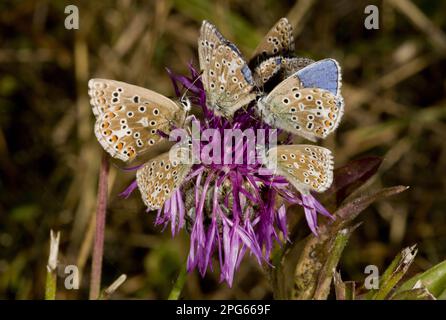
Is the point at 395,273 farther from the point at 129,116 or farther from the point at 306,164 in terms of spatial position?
the point at 129,116

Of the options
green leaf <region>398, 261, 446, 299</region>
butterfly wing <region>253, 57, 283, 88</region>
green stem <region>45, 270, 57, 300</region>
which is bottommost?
green leaf <region>398, 261, 446, 299</region>

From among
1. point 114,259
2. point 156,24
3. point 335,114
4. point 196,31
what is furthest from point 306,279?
point 196,31

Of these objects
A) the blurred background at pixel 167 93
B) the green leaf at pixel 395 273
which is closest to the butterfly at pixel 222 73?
the green leaf at pixel 395 273

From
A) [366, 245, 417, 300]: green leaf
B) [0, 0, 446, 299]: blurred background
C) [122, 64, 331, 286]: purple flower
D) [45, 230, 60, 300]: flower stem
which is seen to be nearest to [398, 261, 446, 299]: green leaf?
[366, 245, 417, 300]: green leaf

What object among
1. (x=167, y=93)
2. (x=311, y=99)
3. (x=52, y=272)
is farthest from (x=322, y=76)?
(x=167, y=93)

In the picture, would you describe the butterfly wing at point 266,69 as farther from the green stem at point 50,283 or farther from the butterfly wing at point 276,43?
the green stem at point 50,283

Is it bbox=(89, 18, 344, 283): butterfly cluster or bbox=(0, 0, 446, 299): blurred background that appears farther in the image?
bbox=(0, 0, 446, 299): blurred background

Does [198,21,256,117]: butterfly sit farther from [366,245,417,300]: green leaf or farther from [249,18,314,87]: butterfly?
[366,245,417,300]: green leaf
